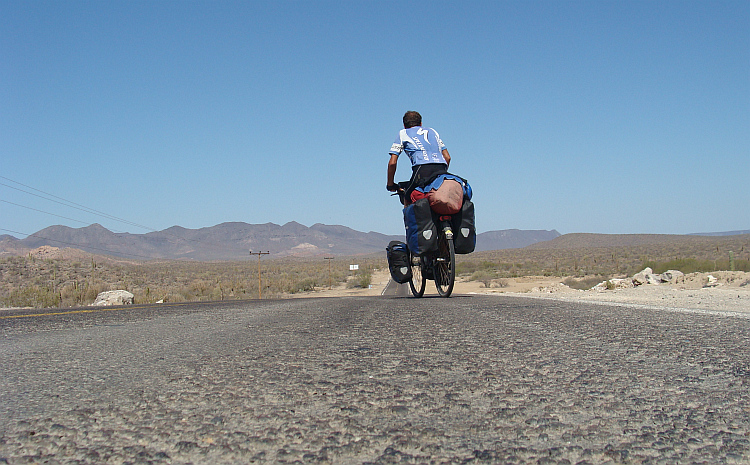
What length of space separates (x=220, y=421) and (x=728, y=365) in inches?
78.0

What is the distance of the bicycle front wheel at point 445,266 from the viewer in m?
7.15

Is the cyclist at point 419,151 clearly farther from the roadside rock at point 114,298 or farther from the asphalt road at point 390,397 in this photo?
the roadside rock at point 114,298

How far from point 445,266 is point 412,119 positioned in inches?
83.5

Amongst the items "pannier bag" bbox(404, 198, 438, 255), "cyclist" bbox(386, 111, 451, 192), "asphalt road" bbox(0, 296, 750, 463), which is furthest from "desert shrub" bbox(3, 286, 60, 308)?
"asphalt road" bbox(0, 296, 750, 463)

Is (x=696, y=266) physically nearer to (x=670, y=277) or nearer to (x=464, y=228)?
(x=670, y=277)

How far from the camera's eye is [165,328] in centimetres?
419

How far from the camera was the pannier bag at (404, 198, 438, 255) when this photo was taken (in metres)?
6.90

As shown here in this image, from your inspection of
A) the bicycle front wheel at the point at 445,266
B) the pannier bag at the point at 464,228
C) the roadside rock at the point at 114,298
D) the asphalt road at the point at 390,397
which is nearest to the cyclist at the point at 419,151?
the pannier bag at the point at 464,228

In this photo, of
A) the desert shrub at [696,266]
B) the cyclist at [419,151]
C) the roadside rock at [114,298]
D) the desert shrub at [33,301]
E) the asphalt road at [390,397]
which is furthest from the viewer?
the desert shrub at [696,266]

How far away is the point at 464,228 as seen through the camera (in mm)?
7145

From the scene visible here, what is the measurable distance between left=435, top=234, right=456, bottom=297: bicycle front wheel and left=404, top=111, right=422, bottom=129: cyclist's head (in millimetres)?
1612

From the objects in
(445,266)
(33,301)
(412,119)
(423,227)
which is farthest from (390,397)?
(33,301)

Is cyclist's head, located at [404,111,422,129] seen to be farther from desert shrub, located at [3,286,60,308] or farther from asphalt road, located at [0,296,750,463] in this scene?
desert shrub, located at [3,286,60,308]

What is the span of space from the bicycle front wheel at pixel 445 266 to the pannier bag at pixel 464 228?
0.13 metres
